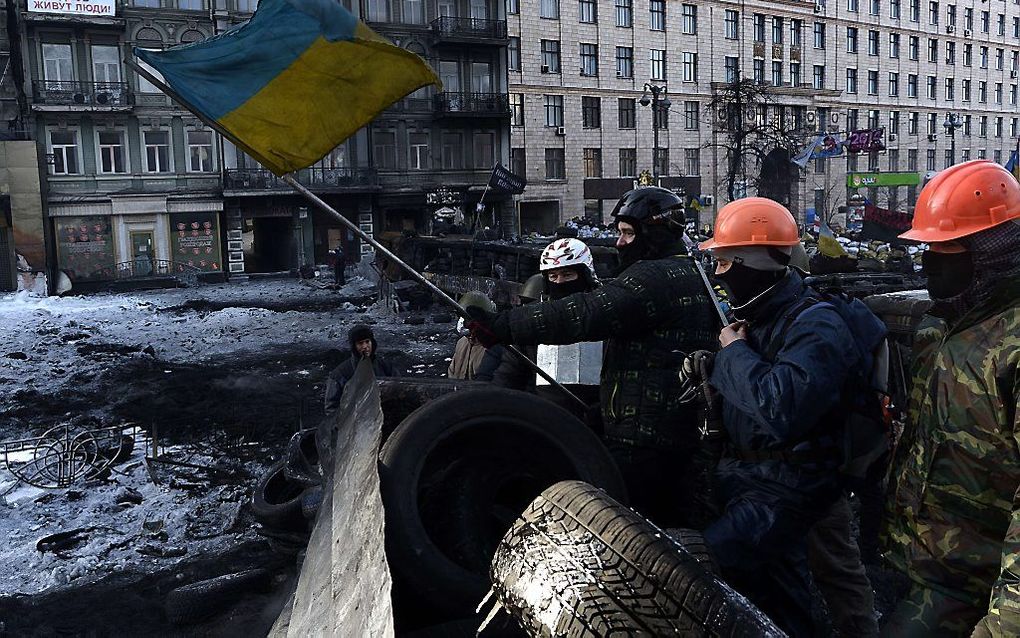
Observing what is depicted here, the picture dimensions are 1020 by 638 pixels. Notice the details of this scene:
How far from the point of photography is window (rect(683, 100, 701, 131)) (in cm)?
4703

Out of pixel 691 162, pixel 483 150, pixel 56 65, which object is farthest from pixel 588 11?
pixel 56 65

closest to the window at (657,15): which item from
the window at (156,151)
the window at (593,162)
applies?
the window at (593,162)

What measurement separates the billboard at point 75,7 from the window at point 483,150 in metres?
15.6

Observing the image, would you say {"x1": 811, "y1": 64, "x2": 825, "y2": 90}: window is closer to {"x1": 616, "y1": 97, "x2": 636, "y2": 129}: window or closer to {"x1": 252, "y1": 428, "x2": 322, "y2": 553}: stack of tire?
{"x1": 616, "y1": 97, "x2": 636, "y2": 129}: window

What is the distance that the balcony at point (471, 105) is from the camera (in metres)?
36.0

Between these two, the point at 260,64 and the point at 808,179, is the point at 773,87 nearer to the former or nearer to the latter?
the point at 808,179

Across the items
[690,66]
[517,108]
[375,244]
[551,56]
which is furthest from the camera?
[690,66]

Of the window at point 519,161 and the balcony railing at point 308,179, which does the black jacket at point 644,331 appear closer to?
the balcony railing at point 308,179

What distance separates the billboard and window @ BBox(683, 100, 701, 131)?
30330 millimetres

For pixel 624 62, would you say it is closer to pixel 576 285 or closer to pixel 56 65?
pixel 56 65

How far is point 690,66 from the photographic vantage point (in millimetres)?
46938

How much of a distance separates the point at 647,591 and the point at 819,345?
100 cm

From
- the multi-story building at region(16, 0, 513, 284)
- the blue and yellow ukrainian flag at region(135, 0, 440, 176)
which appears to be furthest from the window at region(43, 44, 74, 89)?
the blue and yellow ukrainian flag at region(135, 0, 440, 176)

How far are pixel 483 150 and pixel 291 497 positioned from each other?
107 feet
